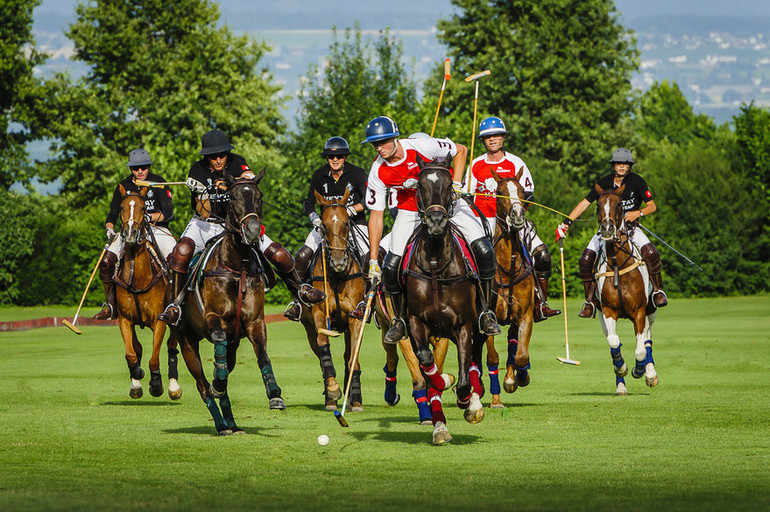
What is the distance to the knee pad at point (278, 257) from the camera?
41.7 feet

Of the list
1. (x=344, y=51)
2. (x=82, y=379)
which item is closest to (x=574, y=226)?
(x=344, y=51)

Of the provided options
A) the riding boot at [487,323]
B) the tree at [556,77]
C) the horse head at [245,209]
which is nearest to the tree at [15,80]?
the tree at [556,77]

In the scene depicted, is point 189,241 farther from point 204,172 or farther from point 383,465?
point 383,465

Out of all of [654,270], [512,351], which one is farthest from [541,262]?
[654,270]

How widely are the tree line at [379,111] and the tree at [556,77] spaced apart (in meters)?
0.10

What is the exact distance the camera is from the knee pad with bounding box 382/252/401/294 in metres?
11.2

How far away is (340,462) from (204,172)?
436cm

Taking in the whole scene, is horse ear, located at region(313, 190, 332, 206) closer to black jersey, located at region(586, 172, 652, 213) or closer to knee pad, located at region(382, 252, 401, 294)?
knee pad, located at region(382, 252, 401, 294)

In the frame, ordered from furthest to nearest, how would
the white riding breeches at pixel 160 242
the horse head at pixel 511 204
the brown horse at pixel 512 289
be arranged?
1. the white riding breeches at pixel 160 242
2. the brown horse at pixel 512 289
3. the horse head at pixel 511 204

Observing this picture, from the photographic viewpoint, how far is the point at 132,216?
15.6m

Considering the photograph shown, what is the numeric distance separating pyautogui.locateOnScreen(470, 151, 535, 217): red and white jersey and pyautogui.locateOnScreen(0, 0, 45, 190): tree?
39.0 m

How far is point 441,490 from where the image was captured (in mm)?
8461

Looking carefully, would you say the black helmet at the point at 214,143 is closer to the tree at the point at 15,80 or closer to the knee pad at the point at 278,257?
the knee pad at the point at 278,257

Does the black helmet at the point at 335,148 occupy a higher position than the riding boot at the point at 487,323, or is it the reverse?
the black helmet at the point at 335,148
